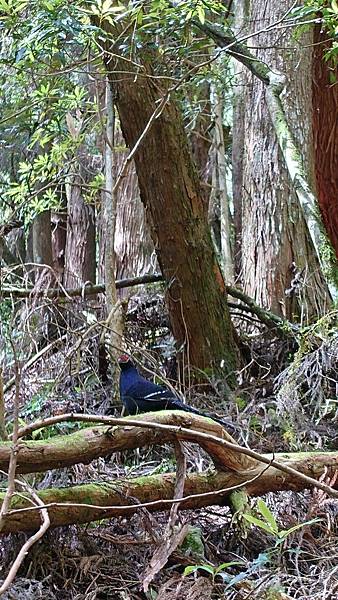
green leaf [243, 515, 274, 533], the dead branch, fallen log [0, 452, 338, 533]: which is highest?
the dead branch

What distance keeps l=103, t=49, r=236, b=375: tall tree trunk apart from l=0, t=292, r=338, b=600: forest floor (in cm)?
103

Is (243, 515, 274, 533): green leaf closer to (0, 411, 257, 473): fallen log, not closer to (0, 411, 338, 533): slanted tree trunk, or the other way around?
(0, 411, 338, 533): slanted tree trunk

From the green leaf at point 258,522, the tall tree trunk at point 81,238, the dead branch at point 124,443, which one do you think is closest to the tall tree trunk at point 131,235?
the tall tree trunk at point 81,238

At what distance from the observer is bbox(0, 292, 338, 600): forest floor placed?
2375mm

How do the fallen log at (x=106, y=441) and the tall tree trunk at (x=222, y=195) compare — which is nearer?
the fallen log at (x=106, y=441)

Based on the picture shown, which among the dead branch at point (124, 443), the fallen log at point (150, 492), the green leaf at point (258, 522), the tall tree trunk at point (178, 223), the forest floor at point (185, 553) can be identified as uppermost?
the tall tree trunk at point (178, 223)

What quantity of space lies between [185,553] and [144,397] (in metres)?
0.94

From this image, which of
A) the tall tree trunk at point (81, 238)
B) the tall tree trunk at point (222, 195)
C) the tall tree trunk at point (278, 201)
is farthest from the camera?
the tall tree trunk at point (81, 238)

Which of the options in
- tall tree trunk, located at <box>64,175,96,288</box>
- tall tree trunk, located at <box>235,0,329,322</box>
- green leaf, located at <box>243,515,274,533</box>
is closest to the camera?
green leaf, located at <box>243,515,274,533</box>

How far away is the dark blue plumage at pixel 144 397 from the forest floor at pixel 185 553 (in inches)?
10.1

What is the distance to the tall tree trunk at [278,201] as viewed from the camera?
5312 millimetres

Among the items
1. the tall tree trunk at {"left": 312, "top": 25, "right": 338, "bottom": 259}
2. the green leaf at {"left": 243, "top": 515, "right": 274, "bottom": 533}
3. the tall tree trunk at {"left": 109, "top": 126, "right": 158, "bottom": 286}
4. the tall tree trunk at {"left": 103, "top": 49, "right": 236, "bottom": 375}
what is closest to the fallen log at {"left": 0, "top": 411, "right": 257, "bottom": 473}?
Answer: the green leaf at {"left": 243, "top": 515, "right": 274, "bottom": 533}

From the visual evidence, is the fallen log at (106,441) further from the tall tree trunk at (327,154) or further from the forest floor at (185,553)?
the tall tree trunk at (327,154)

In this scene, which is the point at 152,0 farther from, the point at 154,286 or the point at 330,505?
the point at 330,505
